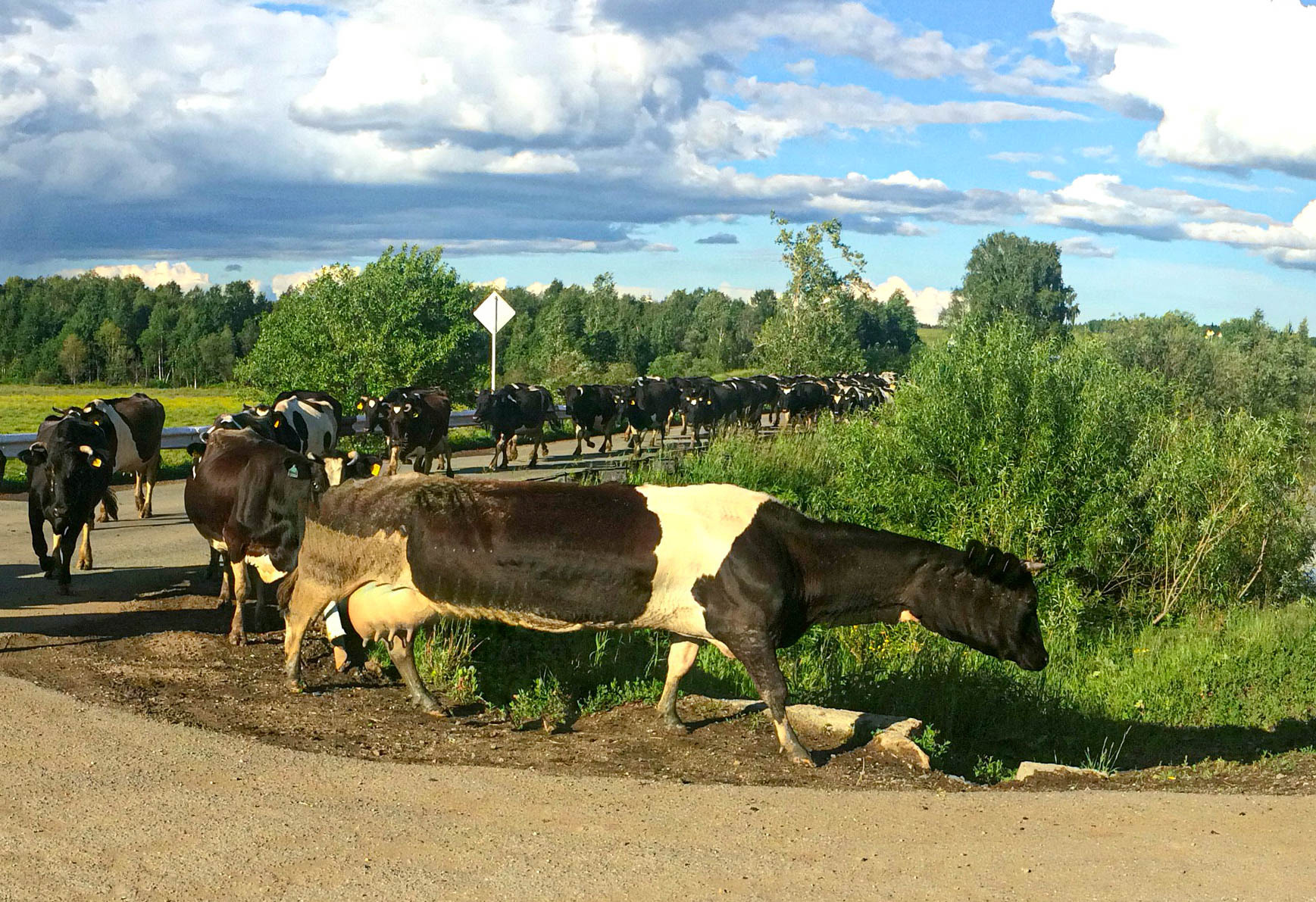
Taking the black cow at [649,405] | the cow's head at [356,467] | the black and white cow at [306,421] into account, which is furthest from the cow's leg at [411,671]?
the black cow at [649,405]

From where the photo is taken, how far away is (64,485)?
12.7 metres

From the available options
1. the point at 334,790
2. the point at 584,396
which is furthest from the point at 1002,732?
the point at 584,396

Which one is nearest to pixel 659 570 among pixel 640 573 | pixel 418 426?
pixel 640 573

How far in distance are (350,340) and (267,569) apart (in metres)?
19.9

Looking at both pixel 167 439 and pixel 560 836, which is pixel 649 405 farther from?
pixel 560 836

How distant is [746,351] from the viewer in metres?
123

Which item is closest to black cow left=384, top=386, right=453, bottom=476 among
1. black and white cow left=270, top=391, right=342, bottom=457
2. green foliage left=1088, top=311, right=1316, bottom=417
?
black and white cow left=270, top=391, right=342, bottom=457

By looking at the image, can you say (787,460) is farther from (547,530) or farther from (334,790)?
(334,790)

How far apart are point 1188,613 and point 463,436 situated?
2120cm

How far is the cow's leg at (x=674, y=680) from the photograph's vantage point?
8.59m

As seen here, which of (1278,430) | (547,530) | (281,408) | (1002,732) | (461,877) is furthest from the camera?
(1278,430)

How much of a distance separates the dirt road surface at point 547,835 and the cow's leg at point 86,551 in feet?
20.9

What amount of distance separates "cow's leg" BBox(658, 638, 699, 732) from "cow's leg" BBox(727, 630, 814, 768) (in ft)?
2.27

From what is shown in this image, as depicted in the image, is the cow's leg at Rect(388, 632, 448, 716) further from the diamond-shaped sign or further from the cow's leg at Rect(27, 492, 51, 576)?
the diamond-shaped sign
